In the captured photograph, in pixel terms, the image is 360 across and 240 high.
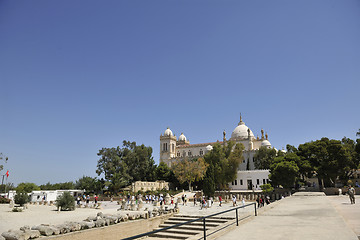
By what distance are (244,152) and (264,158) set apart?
327 inches

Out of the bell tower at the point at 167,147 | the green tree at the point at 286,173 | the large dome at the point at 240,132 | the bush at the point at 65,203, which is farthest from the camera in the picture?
the bell tower at the point at 167,147

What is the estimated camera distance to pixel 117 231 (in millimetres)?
15664

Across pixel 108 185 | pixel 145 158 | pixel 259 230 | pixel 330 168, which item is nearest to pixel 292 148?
pixel 330 168

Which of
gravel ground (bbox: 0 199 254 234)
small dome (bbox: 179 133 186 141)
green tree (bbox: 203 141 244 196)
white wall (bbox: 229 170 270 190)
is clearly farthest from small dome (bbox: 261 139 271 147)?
gravel ground (bbox: 0 199 254 234)

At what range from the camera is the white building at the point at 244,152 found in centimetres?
4875

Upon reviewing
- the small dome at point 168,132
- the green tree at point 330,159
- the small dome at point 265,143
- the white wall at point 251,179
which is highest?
the small dome at point 168,132

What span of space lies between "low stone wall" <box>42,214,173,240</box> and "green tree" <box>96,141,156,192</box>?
1171 inches

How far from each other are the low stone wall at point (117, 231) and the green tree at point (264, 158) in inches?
1480

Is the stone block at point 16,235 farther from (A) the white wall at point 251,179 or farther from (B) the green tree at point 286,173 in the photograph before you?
(A) the white wall at point 251,179

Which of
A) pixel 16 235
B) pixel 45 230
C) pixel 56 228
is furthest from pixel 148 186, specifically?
pixel 16 235

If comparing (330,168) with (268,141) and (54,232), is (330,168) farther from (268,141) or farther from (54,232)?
(54,232)

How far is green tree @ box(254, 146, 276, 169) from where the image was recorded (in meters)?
51.8

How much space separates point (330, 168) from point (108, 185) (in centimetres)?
3795

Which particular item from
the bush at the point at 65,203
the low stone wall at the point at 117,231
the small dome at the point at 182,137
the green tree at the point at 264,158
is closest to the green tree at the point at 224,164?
the green tree at the point at 264,158
